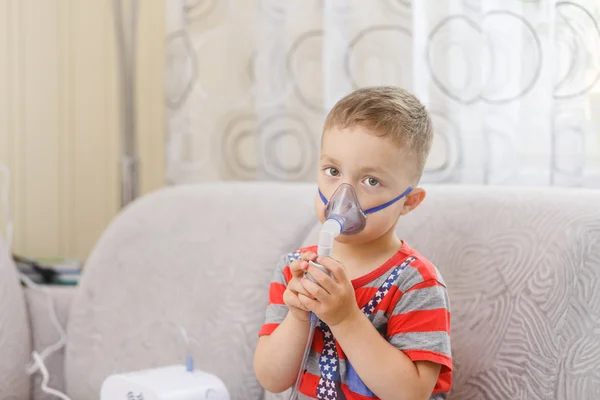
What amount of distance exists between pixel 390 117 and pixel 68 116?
1.78 m

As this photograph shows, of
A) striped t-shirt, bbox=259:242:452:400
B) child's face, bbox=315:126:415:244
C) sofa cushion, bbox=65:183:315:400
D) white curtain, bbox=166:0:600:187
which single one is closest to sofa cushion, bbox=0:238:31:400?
sofa cushion, bbox=65:183:315:400

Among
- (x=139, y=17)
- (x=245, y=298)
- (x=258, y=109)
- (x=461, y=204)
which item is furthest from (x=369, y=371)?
(x=139, y=17)

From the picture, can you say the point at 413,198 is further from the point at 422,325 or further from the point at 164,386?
the point at 164,386

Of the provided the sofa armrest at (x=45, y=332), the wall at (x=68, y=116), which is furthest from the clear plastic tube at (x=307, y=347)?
the wall at (x=68, y=116)

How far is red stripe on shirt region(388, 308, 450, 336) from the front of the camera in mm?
1069

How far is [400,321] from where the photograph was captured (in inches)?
42.4

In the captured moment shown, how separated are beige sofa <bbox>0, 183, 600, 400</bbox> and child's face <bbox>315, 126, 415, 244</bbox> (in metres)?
0.31

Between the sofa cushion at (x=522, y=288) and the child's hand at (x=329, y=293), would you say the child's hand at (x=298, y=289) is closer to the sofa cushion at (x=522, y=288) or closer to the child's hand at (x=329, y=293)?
the child's hand at (x=329, y=293)

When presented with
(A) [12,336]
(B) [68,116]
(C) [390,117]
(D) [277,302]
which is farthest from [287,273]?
(B) [68,116]

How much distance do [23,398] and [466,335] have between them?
1019 millimetres

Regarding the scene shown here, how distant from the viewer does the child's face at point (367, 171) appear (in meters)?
1.07

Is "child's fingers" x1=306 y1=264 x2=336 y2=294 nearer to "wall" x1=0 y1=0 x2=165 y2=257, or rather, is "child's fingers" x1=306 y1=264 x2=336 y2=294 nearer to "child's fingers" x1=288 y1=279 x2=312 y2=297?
"child's fingers" x1=288 y1=279 x2=312 y2=297

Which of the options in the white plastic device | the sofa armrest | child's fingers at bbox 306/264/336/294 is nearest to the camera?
child's fingers at bbox 306/264/336/294

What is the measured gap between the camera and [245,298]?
162cm
